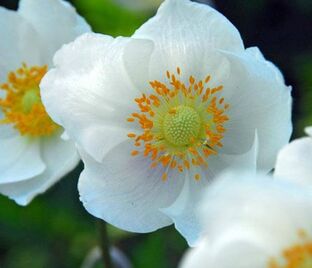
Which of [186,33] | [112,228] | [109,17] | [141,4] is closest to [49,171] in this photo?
[186,33]


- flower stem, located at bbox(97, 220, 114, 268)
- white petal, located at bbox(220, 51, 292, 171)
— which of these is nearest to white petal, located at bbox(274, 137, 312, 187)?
white petal, located at bbox(220, 51, 292, 171)

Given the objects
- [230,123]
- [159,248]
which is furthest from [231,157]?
[159,248]

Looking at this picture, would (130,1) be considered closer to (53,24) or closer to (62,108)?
(53,24)

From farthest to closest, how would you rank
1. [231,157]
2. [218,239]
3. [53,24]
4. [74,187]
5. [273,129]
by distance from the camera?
[74,187] → [53,24] → [231,157] → [273,129] → [218,239]

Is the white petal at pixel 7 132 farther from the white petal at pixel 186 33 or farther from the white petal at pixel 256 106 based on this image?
the white petal at pixel 256 106

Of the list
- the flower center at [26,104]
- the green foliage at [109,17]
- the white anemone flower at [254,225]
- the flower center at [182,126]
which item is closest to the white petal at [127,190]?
the flower center at [182,126]
